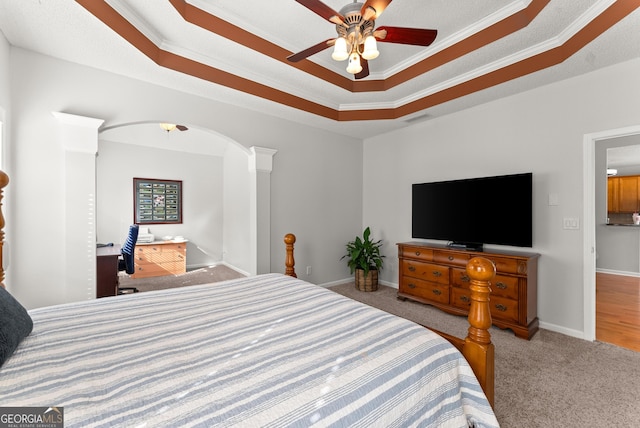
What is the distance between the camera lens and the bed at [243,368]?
2.43 ft

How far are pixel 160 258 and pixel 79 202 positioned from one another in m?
3.17

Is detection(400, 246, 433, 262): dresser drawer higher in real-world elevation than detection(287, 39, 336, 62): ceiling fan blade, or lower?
lower

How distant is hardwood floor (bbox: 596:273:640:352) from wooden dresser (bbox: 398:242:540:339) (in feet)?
2.11

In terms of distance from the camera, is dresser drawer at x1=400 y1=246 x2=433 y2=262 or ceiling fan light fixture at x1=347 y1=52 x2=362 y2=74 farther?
dresser drawer at x1=400 y1=246 x2=433 y2=262

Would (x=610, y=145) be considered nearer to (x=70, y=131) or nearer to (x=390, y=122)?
(x=390, y=122)

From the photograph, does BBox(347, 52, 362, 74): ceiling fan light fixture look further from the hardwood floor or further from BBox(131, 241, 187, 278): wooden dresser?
BBox(131, 241, 187, 278): wooden dresser

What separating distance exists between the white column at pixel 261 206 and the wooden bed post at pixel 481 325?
2.74 m

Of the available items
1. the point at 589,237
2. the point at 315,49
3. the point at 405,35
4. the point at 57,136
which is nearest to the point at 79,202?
the point at 57,136

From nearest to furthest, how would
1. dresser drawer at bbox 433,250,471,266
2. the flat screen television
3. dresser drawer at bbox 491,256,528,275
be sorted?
dresser drawer at bbox 491,256,528,275 → the flat screen television → dresser drawer at bbox 433,250,471,266

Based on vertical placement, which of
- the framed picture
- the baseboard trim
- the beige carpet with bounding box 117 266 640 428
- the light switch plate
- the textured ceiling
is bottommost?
the beige carpet with bounding box 117 266 640 428

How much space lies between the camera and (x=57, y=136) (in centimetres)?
233

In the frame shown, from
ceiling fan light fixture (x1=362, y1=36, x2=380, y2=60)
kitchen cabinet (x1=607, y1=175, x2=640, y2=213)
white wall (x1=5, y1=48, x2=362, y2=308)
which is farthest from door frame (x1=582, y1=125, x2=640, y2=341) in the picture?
kitchen cabinet (x1=607, y1=175, x2=640, y2=213)

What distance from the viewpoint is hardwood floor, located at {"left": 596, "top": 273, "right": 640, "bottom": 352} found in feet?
8.63

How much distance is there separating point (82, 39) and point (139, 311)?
2084 mm
